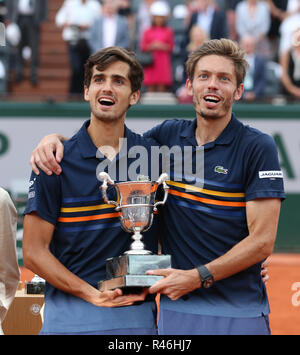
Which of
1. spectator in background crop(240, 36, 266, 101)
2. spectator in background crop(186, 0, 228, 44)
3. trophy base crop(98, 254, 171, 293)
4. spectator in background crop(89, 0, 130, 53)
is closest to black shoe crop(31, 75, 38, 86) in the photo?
spectator in background crop(89, 0, 130, 53)

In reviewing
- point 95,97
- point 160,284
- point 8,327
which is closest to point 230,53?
point 95,97

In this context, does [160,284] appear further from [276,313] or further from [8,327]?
[276,313]

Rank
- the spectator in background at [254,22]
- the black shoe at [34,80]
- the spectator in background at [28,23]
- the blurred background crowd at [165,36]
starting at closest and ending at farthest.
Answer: the blurred background crowd at [165,36]
the spectator in background at [254,22]
the spectator in background at [28,23]
the black shoe at [34,80]

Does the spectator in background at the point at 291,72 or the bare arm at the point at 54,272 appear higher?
the spectator in background at the point at 291,72

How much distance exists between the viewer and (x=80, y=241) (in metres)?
3.93

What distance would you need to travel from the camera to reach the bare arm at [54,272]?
12.6 ft

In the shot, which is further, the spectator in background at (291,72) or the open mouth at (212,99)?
the spectator in background at (291,72)

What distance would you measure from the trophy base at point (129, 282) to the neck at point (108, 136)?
2.36 feet

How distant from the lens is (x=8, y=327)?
452cm

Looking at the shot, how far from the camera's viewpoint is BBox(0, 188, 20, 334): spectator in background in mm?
4031

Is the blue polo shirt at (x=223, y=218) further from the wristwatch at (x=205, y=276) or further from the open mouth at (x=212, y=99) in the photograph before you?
the open mouth at (x=212, y=99)

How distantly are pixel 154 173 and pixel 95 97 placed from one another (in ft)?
1.68

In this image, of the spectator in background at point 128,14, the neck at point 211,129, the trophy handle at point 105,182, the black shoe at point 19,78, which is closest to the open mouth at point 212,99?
the neck at point 211,129

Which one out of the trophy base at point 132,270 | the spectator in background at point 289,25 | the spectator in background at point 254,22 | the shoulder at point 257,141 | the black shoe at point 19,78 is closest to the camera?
the trophy base at point 132,270
